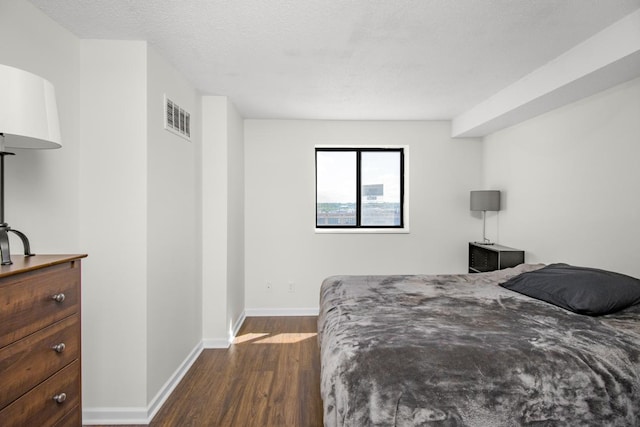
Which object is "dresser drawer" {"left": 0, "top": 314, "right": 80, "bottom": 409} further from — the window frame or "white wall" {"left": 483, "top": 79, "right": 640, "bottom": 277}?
"white wall" {"left": 483, "top": 79, "right": 640, "bottom": 277}

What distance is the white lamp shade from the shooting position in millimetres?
1187

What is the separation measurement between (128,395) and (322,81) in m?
2.86

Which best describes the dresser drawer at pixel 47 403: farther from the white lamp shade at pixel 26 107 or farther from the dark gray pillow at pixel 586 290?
the dark gray pillow at pixel 586 290

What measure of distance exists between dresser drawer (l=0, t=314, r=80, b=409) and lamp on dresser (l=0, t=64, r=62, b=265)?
311mm

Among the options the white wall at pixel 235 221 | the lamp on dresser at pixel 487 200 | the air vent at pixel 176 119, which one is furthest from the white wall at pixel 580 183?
the air vent at pixel 176 119

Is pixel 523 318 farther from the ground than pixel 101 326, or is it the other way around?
pixel 523 318

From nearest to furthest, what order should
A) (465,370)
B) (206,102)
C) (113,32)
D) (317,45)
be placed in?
(465,370)
(113,32)
(317,45)
(206,102)

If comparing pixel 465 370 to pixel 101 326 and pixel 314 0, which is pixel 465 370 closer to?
pixel 314 0

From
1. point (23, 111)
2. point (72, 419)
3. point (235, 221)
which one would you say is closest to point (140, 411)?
point (72, 419)

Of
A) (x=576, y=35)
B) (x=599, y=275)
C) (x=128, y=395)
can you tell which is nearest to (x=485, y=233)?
(x=599, y=275)

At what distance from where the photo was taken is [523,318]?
1.99 metres

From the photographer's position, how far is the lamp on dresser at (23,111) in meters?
1.19

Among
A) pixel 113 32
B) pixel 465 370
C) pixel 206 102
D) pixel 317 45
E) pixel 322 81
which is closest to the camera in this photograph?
pixel 465 370

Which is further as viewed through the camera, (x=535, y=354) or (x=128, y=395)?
(x=128, y=395)
